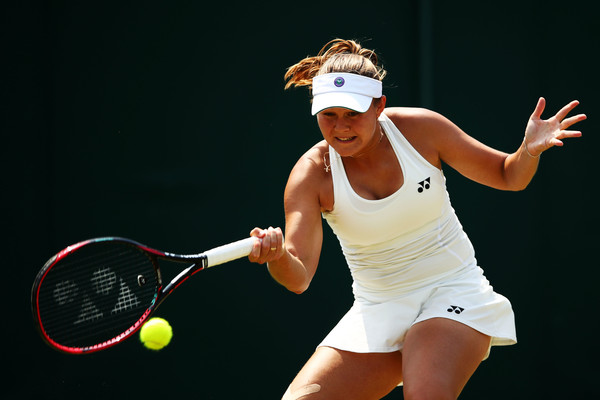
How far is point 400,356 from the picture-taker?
274 cm

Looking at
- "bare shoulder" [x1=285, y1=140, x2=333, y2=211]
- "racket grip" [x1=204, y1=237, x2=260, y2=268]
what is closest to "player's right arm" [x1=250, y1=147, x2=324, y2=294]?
"bare shoulder" [x1=285, y1=140, x2=333, y2=211]

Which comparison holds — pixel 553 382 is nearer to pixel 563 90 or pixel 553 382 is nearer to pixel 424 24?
pixel 563 90

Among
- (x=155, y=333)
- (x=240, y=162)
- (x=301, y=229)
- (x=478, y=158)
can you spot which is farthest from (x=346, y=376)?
(x=240, y=162)

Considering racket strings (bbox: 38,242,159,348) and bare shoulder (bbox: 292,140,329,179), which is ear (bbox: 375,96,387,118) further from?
racket strings (bbox: 38,242,159,348)

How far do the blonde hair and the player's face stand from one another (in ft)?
0.52

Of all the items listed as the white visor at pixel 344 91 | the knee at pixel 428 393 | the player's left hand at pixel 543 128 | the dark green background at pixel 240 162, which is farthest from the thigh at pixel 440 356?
the dark green background at pixel 240 162

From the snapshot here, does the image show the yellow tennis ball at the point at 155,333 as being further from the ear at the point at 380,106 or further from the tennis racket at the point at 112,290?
the ear at the point at 380,106

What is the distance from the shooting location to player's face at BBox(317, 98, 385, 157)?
2.61 m

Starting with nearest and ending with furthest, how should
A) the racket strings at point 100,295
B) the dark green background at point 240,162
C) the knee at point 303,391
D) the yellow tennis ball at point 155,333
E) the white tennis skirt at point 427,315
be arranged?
the racket strings at point 100,295 < the knee at point 303,391 < the white tennis skirt at point 427,315 < the yellow tennis ball at point 155,333 < the dark green background at point 240,162

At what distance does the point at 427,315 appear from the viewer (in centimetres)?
264

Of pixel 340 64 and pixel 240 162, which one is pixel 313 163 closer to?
pixel 340 64

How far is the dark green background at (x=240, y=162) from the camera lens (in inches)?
132

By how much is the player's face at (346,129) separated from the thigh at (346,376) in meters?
0.69

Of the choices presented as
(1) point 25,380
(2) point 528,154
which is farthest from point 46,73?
(2) point 528,154
